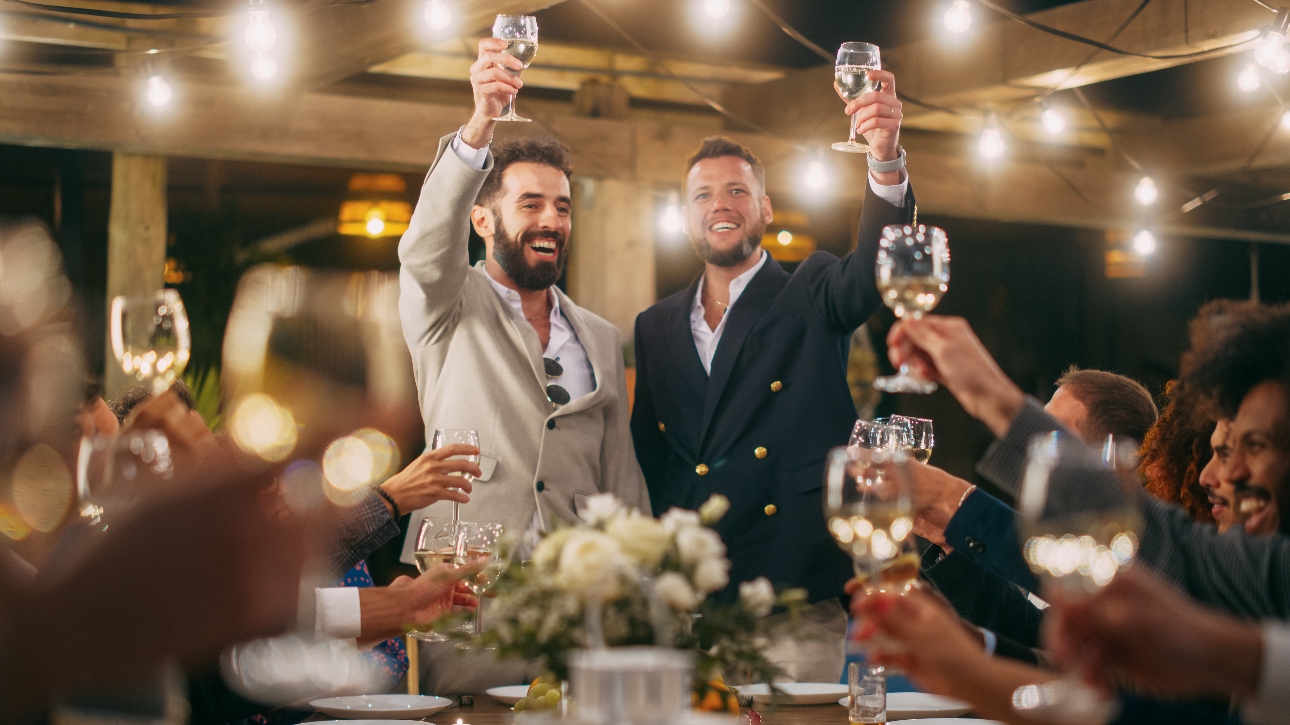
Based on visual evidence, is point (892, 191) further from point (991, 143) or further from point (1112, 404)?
point (991, 143)

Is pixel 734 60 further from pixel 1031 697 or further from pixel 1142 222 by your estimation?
pixel 1031 697

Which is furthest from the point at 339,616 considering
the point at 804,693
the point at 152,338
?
the point at 804,693

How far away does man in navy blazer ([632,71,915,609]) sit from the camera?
9.37 ft

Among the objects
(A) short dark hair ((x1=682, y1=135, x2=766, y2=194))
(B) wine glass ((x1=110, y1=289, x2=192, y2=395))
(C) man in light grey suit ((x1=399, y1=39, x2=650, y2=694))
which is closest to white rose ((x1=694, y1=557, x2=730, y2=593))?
(B) wine glass ((x1=110, y1=289, x2=192, y2=395))

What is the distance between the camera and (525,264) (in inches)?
123

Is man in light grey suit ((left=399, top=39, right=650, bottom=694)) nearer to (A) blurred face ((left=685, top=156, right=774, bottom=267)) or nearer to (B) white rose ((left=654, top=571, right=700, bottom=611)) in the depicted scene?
(A) blurred face ((left=685, top=156, right=774, bottom=267))

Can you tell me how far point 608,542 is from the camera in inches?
50.2

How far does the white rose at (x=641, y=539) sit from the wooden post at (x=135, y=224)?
425 cm

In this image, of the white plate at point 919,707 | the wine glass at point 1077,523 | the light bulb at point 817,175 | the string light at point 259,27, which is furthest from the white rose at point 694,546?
the light bulb at point 817,175

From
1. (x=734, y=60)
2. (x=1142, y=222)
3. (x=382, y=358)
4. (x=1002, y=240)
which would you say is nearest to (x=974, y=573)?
(x=382, y=358)

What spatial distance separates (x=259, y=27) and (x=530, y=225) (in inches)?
42.4

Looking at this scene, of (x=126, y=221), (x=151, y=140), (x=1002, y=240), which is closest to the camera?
(x=151, y=140)

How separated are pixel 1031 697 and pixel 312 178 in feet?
17.5

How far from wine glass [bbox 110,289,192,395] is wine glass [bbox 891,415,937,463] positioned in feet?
4.48
